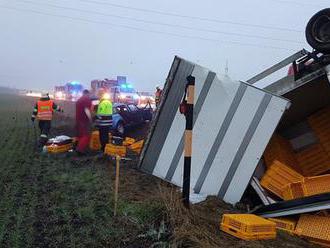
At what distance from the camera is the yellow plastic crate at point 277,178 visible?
858cm

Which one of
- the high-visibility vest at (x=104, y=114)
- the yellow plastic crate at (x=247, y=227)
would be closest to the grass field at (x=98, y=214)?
the yellow plastic crate at (x=247, y=227)

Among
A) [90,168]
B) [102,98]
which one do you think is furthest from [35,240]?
[102,98]

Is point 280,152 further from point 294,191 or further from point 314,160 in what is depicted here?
point 294,191

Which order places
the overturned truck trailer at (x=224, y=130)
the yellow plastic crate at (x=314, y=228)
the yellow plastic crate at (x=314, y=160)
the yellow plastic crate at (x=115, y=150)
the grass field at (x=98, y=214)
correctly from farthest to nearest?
the yellow plastic crate at (x=115, y=150), the yellow plastic crate at (x=314, y=160), the overturned truck trailer at (x=224, y=130), the yellow plastic crate at (x=314, y=228), the grass field at (x=98, y=214)

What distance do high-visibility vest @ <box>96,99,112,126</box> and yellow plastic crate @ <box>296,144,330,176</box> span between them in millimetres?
5473

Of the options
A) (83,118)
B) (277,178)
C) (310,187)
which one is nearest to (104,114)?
(83,118)

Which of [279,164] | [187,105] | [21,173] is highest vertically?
[187,105]

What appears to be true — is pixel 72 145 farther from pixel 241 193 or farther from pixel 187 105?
pixel 187 105

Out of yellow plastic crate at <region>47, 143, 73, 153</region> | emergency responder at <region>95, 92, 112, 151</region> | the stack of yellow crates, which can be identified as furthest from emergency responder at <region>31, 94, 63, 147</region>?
the stack of yellow crates

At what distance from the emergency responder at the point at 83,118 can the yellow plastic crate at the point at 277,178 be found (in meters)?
5.85

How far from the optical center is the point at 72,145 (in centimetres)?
1391

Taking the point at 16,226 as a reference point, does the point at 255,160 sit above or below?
above

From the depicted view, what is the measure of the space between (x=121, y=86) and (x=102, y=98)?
1921 centimetres

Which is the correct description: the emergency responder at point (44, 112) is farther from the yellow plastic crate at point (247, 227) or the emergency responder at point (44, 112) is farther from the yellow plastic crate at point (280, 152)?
the yellow plastic crate at point (247, 227)
